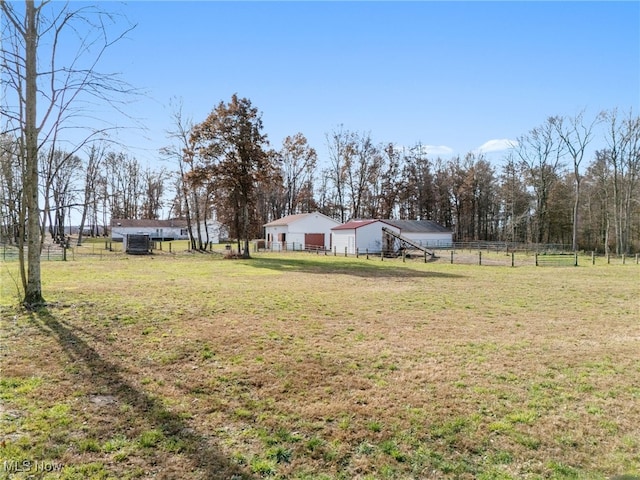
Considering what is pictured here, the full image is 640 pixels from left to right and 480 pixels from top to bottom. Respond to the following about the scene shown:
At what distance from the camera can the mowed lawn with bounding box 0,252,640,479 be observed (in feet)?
13.0

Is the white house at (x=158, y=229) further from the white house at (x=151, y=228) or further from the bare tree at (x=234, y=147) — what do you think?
the bare tree at (x=234, y=147)

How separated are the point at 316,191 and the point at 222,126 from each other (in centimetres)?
3481

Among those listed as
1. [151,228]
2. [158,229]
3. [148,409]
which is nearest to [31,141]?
[148,409]

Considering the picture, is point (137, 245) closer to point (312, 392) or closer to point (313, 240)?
point (313, 240)

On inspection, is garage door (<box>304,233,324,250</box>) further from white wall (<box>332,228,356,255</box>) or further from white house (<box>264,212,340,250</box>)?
white wall (<box>332,228,356,255</box>)

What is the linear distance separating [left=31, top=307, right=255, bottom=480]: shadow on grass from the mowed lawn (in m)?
0.02

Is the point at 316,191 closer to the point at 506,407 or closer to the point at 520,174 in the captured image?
the point at 520,174

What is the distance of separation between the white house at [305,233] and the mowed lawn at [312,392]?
34.0m

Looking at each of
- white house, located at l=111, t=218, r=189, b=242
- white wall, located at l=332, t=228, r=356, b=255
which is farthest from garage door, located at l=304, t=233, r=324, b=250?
white house, located at l=111, t=218, r=189, b=242

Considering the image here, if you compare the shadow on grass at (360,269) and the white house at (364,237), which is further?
the white house at (364,237)

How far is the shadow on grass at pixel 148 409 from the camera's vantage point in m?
3.79

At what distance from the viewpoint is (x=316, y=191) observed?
62969mm

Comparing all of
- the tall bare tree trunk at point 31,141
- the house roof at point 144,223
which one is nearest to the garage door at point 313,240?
the house roof at point 144,223

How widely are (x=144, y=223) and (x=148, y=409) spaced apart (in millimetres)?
61682
